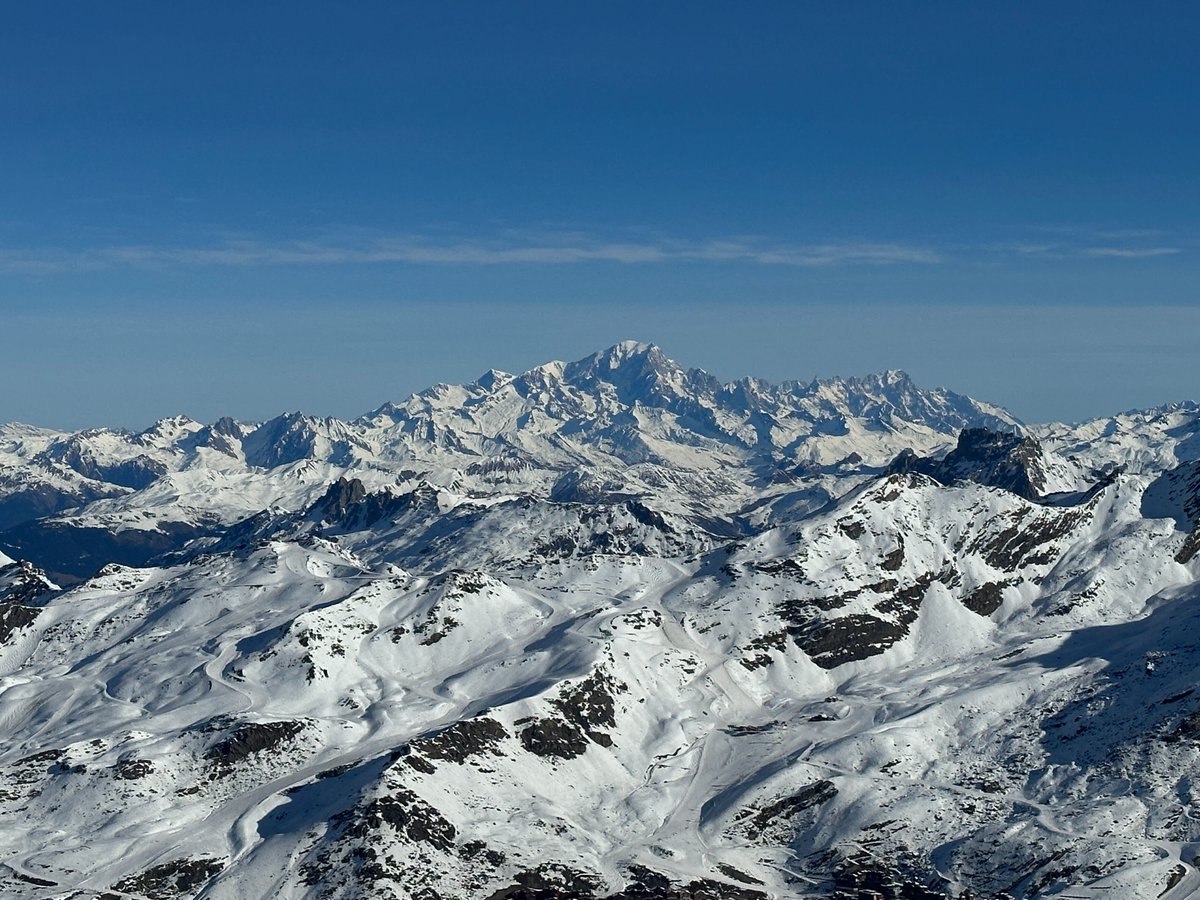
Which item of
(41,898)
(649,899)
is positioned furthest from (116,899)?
(649,899)

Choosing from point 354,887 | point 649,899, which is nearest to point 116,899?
point 354,887

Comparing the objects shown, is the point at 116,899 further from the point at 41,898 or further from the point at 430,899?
the point at 430,899

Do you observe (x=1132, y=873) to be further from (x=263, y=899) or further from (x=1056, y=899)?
(x=263, y=899)

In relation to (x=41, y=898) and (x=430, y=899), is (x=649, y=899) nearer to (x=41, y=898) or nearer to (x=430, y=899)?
(x=430, y=899)

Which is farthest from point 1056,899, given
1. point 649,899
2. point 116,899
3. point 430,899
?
point 116,899

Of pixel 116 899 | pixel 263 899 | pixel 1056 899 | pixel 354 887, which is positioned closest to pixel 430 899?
pixel 354 887
